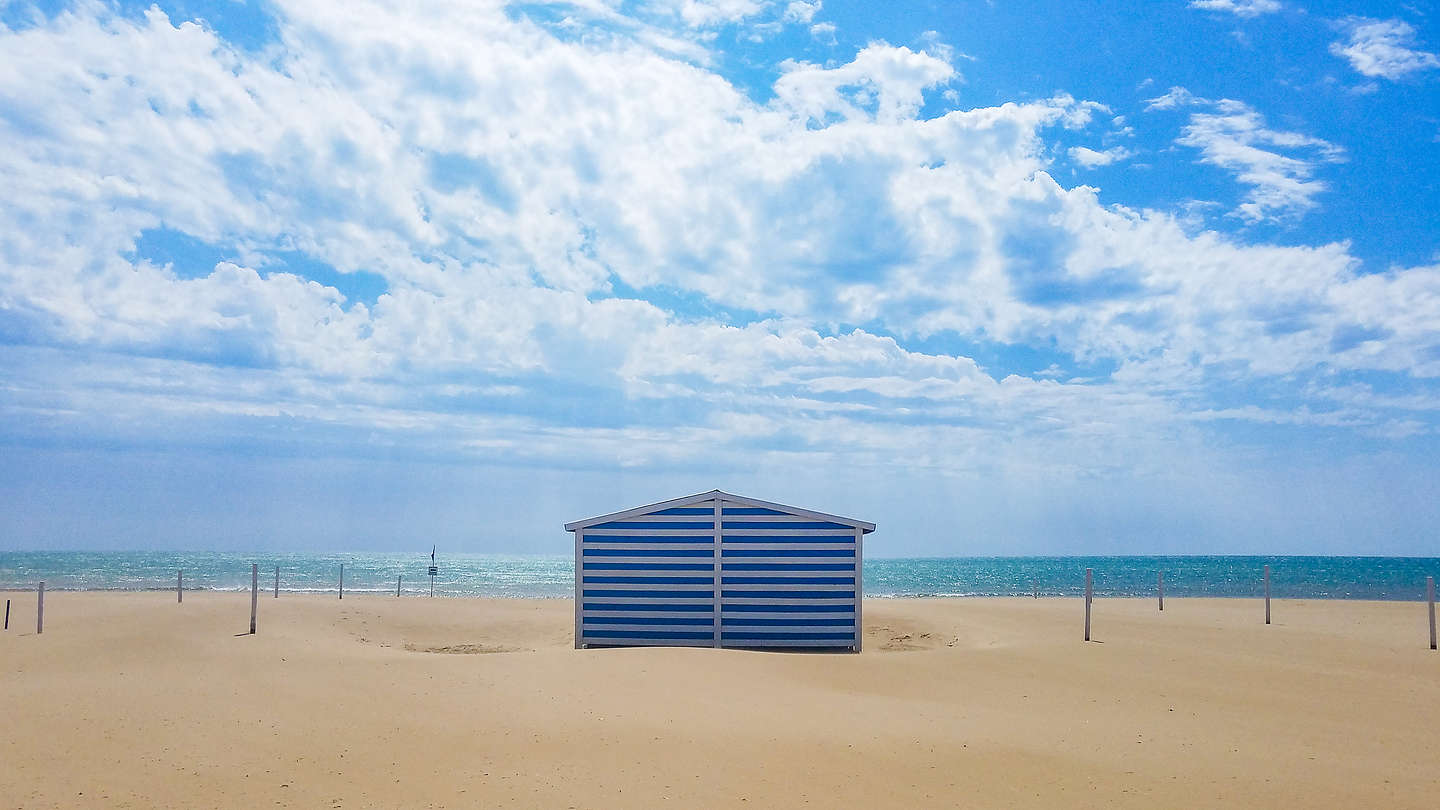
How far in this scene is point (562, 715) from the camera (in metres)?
12.4

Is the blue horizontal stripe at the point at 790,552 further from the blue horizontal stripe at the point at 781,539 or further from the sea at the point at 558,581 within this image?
the sea at the point at 558,581

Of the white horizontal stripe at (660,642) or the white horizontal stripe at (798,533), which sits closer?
the white horizontal stripe at (660,642)

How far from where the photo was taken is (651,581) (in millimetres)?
20688

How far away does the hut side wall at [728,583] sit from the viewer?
20547 mm

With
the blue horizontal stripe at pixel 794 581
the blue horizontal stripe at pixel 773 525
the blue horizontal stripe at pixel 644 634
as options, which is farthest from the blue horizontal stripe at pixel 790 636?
the blue horizontal stripe at pixel 773 525

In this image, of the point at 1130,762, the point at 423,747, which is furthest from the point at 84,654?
the point at 1130,762

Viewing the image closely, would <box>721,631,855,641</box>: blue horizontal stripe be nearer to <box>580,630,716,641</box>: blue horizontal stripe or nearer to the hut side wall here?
the hut side wall

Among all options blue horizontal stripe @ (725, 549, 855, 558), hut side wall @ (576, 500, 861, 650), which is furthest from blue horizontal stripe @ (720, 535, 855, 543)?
blue horizontal stripe @ (725, 549, 855, 558)

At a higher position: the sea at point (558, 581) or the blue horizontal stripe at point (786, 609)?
the blue horizontal stripe at point (786, 609)

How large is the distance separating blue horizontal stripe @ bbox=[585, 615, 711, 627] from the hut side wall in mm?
21

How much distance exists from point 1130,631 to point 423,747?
64.1 feet

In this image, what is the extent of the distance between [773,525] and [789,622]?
2.01 meters

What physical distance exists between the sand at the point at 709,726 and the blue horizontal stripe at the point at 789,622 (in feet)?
6.71

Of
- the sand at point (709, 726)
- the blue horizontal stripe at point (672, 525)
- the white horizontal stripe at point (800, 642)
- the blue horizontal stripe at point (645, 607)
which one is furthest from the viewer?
the blue horizontal stripe at point (672, 525)
